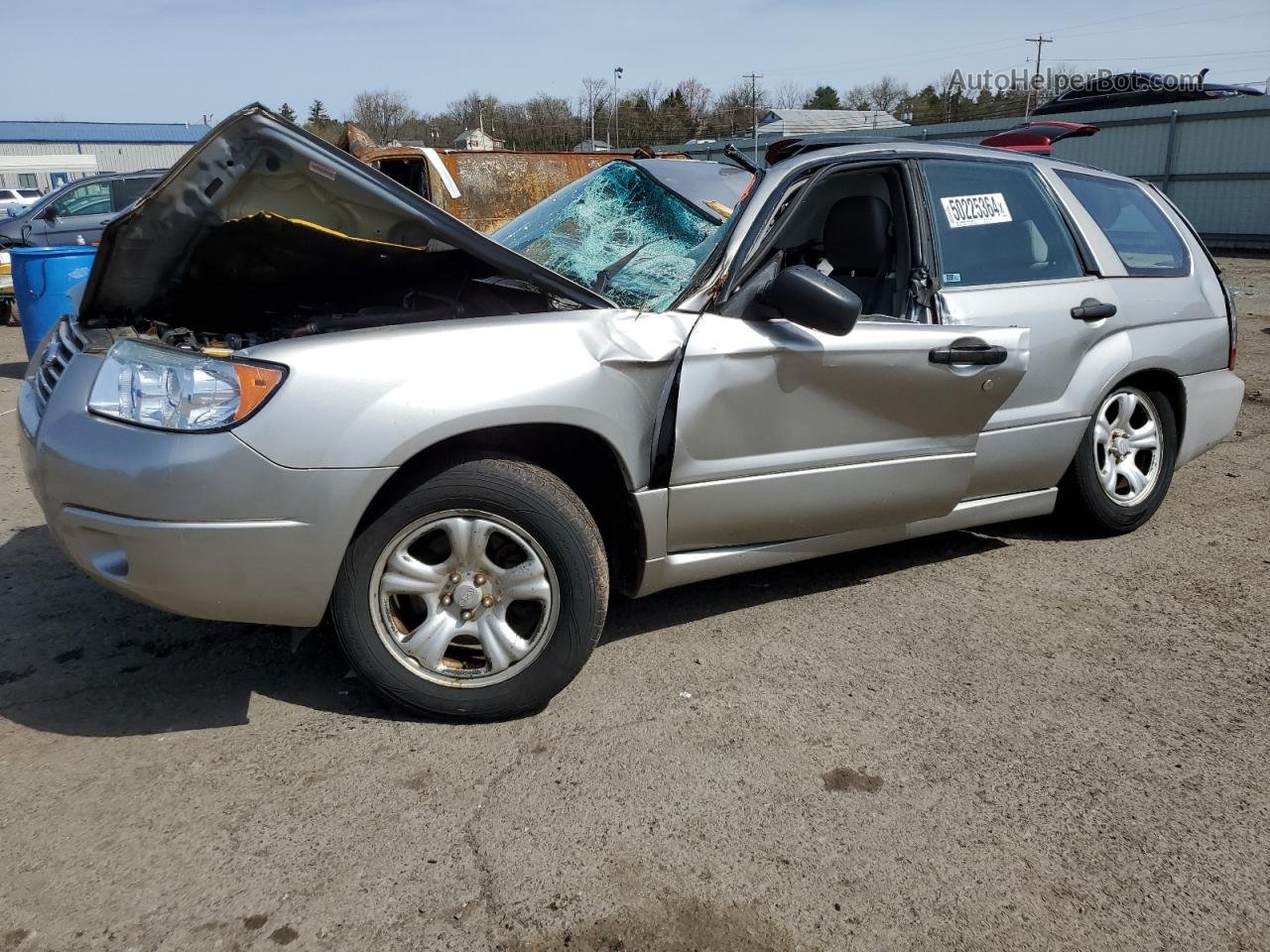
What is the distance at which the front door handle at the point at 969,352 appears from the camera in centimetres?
357

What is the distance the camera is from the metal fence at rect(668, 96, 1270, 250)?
17906 mm

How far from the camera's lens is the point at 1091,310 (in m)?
4.11

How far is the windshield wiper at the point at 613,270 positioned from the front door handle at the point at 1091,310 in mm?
1752

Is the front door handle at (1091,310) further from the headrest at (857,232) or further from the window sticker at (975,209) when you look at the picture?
the headrest at (857,232)

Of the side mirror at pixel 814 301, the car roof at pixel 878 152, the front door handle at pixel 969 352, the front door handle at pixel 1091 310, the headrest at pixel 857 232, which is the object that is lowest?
the front door handle at pixel 969 352

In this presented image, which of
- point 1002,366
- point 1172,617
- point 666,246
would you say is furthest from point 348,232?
point 1172,617

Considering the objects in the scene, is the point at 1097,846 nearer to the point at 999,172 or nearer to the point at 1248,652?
the point at 1248,652

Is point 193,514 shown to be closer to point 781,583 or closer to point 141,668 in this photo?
point 141,668

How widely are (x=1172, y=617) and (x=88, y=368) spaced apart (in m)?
3.75

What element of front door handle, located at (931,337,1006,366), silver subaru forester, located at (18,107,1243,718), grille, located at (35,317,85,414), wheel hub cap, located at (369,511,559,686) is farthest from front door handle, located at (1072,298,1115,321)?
grille, located at (35,317,85,414)

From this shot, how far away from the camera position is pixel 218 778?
9.05 ft

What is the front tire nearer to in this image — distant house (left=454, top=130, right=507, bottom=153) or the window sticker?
the window sticker

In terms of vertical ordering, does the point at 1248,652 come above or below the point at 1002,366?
below

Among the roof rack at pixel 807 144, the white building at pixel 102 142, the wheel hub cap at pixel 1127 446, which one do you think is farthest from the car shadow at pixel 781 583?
the white building at pixel 102 142
